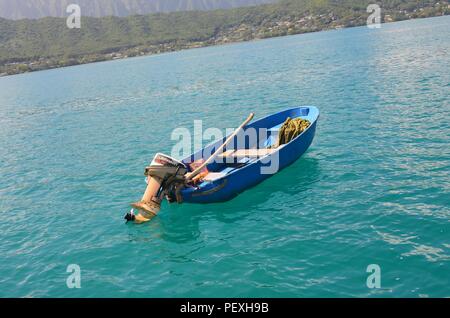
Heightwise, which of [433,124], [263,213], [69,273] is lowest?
[69,273]

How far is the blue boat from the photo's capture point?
56.0ft

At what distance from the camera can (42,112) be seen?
2323 inches

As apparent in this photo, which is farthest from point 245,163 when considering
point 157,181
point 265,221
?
point 157,181

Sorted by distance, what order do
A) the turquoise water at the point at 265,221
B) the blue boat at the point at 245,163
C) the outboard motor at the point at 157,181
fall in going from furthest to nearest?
the blue boat at the point at 245,163
the outboard motor at the point at 157,181
the turquoise water at the point at 265,221

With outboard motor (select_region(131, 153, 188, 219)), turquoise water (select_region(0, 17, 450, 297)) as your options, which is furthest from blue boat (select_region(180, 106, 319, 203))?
outboard motor (select_region(131, 153, 188, 219))

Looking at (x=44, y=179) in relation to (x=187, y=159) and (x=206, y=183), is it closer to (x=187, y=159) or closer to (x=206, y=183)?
(x=187, y=159)

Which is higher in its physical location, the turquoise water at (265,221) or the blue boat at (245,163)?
the blue boat at (245,163)

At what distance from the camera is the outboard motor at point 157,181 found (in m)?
15.9

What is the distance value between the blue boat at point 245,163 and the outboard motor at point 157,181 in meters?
0.99

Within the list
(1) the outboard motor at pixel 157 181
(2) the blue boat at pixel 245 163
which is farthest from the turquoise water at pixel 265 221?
(1) the outboard motor at pixel 157 181

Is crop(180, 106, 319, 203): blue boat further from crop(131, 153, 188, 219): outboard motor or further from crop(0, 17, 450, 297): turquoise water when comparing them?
crop(131, 153, 188, 219): outboard motor

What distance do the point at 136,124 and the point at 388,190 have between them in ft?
94.1

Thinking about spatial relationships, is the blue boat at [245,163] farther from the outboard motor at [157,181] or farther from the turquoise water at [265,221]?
the outboard motor at [157,181]
